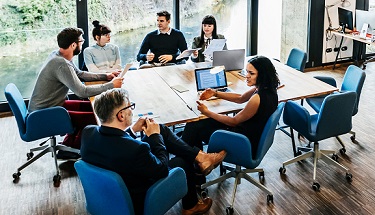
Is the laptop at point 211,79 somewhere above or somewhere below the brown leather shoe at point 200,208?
above

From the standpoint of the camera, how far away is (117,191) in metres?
2.56

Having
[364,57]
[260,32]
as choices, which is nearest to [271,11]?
[260,32]

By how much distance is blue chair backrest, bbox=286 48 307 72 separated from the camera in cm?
Result: 525

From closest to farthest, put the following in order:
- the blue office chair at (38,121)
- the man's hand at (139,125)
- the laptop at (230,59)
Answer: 1. the man's hand at (139,125)
2. the blue office chair at (38,121)
3. the laptop at (230,59)

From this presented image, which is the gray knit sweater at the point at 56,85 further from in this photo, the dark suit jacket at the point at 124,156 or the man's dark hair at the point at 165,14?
the man's dark hair at the point at 165,14

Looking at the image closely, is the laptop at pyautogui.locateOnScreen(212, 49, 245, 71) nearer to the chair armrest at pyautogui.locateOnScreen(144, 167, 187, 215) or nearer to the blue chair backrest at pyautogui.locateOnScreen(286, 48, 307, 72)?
the blue chair backrest at pyautogui.locateOnScreen(286, 48, 307, 72)

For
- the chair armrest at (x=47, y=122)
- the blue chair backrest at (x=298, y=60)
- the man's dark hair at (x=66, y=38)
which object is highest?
the man's dark hair at (x=66, y=38)

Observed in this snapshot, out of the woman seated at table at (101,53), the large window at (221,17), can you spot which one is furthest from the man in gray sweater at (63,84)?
the large window at (221,17)

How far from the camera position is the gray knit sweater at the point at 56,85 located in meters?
4.09

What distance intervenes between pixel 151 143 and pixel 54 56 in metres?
1.65

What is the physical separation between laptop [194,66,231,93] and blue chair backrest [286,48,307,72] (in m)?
1.43

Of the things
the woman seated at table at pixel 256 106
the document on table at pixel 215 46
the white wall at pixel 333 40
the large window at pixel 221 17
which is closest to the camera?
the woman seated at table at pixel 256 106

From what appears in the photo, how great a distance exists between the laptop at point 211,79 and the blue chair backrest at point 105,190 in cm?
168

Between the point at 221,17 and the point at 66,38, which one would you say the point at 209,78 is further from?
the point at 221,17
